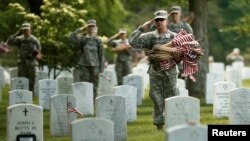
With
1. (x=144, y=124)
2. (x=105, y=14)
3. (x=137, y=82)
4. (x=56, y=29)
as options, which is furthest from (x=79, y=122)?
(x=105, y=14)

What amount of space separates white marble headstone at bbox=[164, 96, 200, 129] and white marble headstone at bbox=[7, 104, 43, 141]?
236 cm

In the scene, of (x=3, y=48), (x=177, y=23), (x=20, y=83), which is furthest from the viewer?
(x=3, y=48)

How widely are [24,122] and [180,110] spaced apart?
9.27 feet

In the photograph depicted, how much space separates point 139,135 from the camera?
59.5 ft

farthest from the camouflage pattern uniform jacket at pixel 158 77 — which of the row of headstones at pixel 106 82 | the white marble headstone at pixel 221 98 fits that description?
the row of headstones at pixel 106 82

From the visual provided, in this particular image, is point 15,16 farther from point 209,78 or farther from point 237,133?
point 237,133

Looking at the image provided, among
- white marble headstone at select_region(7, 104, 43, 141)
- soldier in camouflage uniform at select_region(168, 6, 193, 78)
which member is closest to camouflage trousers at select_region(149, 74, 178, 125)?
white marble headstone at select_region(7, 104, 43, 141)

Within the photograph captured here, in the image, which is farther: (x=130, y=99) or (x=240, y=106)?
(x=130, y=99)

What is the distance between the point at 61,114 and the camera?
1870 centimetres

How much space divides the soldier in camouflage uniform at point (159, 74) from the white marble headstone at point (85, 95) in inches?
182

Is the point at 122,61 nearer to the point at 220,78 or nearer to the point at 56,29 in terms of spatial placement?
the point at 56,29

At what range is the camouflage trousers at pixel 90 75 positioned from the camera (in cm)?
2494

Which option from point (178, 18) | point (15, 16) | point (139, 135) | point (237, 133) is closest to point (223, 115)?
point (178, 18)

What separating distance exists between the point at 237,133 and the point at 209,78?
12.2m
